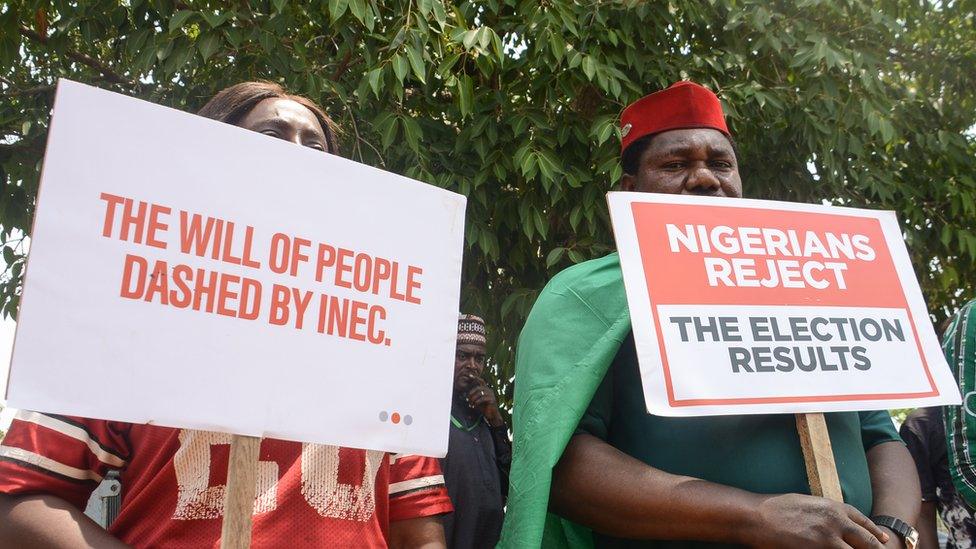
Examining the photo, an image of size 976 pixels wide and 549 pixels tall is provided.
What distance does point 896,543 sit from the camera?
5.25 ft

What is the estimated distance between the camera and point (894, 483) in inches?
70.2

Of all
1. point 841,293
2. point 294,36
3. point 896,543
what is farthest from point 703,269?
point 294,36

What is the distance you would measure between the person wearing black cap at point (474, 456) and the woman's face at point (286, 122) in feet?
4.31

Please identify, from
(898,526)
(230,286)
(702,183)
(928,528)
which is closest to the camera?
(230,286)

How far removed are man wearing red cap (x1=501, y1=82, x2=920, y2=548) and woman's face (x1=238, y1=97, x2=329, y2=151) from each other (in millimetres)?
560

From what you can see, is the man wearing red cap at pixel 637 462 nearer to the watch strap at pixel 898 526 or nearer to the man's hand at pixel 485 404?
the watch strap at pixel 898 526

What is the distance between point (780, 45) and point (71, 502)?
11.1ft

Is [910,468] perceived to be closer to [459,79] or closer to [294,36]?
[459,79]

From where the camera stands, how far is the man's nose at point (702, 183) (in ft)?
6.67

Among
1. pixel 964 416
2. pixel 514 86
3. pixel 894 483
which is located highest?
pixel 514 86

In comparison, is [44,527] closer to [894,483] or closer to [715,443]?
[715,443]

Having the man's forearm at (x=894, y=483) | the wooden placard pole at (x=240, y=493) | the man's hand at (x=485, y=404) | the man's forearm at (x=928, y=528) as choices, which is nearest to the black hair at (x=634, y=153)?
the man's forearm at (x=894, y=483)

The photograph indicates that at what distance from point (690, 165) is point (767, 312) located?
486 millimetres

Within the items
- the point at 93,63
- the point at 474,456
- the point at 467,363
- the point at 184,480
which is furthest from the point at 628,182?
the point at 93,63
